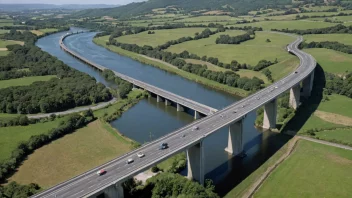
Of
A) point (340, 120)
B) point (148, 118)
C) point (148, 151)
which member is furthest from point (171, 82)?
point (148, 151)

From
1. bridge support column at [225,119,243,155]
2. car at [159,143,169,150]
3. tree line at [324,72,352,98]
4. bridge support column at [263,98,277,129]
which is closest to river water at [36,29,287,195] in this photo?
bridge support column at [263,98,277,129]

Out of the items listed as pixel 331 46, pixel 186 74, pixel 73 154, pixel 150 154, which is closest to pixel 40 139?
pixel 73 154

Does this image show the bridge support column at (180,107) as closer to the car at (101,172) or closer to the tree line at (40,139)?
the tree line at (40,139)

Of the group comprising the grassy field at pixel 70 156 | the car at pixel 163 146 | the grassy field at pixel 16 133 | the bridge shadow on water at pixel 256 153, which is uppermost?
the car at pixel 163 146

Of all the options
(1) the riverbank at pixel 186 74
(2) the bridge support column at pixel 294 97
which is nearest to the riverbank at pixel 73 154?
(2) the bridge support column at pixel 294 97

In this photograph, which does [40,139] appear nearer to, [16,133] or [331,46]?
[16,133]

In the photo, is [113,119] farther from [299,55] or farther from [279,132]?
[299,55]
